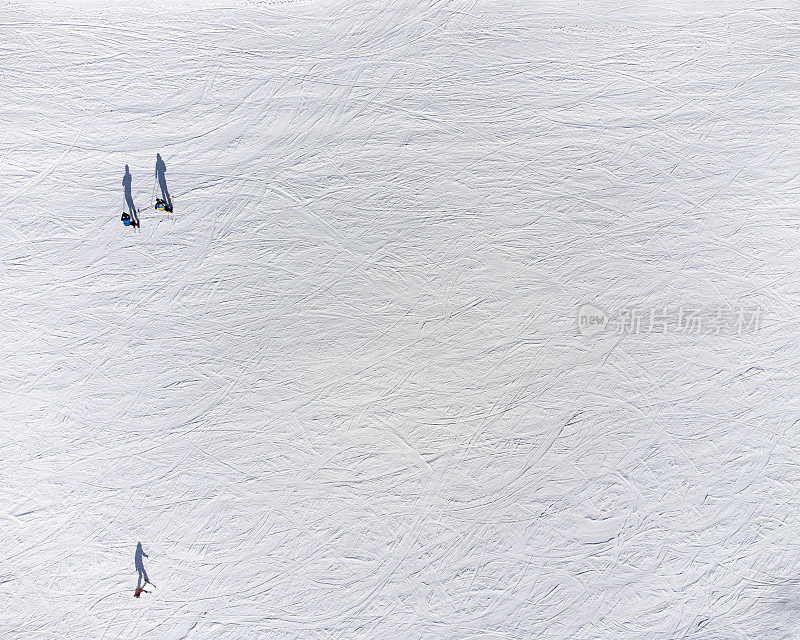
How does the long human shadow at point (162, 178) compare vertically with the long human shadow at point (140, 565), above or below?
above

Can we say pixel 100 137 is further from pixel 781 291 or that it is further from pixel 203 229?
pixel 781 291

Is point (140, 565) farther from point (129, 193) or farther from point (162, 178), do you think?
point (162, 178)

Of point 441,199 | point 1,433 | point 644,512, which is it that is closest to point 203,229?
point 441,199

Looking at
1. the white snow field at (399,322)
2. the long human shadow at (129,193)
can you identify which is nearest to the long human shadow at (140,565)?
the white snow field at (399,322)

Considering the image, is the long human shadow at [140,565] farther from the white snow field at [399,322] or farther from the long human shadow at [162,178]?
the long human shadow at [162,178]

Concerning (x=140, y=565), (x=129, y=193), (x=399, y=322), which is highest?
(x=129, y=193)

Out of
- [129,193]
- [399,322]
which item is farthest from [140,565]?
[129,193]

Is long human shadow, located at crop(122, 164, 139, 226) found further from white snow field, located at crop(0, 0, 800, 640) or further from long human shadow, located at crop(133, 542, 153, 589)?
long human shadow, located at crop(133, 542, 153, 589)
